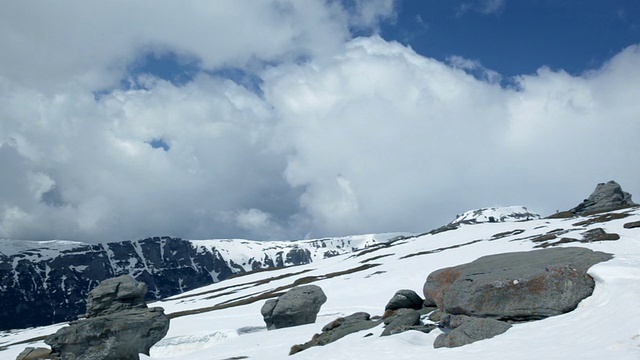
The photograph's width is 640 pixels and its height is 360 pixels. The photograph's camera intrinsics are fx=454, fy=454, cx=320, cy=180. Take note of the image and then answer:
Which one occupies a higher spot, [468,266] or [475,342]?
[468,266]

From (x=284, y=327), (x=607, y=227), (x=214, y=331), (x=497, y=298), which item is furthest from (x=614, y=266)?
(x=607, y=227)

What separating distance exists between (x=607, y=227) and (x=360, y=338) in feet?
191

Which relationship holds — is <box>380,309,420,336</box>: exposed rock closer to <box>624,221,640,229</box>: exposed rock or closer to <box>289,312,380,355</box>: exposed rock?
<box>289,312,380,355</box>: exposed rock

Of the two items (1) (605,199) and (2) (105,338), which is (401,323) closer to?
(2) (105,338)

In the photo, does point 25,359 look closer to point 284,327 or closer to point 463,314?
point 284,327

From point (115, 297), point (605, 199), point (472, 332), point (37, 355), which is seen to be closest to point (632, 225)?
point (472, 332)

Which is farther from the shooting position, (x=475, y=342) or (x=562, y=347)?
(x=475, y=342)

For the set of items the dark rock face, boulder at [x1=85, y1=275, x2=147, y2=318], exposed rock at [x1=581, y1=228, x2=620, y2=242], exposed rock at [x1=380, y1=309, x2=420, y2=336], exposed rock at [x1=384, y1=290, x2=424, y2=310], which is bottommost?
exposed rock at [x1=380, y1=309, x2=420, y2=336]

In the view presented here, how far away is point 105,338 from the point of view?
31.5 metres

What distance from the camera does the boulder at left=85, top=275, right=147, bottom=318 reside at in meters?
38.1

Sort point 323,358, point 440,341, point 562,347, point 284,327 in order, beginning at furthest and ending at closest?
1. point 284,327
2. point 323,358
3. point 440,341
4. point 562,347

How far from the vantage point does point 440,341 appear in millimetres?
16328

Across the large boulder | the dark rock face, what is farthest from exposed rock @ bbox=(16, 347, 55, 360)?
the dark rock face

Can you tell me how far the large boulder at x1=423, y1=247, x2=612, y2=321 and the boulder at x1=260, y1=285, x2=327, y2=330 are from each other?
16.2 metres
